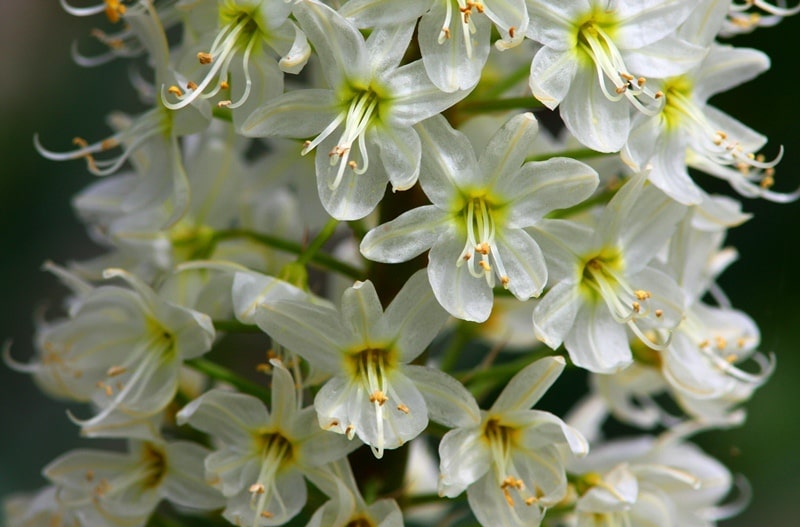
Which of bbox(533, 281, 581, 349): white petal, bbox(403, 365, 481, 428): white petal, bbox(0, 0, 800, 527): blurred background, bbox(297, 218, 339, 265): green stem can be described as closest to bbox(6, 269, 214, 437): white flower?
bbox(297, 218, 339, 265): green stem

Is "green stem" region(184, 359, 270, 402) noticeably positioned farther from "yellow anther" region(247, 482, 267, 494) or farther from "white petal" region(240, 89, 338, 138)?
"white petal" region(240, 89, 338, 138)

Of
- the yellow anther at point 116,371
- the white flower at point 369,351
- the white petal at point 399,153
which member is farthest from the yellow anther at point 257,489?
the white petal at point 399,153

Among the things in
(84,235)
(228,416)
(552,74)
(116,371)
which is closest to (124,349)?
(116,371)

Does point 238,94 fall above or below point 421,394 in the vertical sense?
above

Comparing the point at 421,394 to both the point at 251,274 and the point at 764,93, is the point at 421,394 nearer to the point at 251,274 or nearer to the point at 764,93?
the point at 251,274

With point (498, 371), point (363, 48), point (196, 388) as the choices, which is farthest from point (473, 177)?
point (196, 388)
